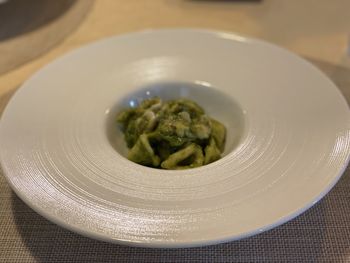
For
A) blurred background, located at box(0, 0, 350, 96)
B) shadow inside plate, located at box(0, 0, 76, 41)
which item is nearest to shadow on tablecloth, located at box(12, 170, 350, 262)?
blurred background, located at box(0, 0, 350, 96)

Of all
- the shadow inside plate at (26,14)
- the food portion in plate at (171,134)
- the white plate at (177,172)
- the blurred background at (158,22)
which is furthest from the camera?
the shadow inside plate at (26,14)

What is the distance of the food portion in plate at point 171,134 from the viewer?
854mm

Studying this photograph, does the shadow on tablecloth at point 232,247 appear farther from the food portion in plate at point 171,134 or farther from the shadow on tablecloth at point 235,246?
the food portion in plate at point 171,134

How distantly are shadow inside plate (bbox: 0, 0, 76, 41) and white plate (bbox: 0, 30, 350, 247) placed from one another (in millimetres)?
393

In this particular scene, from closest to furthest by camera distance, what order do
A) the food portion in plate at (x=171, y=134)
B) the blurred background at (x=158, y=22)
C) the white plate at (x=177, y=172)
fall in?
A: the white plate at (x=177, y=172)
the food portion in plate at (x=171, y=134)
the blurred background at (x=158, y=22)

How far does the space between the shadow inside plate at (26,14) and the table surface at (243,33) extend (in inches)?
2.1

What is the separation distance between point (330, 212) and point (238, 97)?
320mm

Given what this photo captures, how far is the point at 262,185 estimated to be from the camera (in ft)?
2.27

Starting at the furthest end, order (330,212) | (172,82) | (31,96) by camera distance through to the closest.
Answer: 1. (172,82)
2. (31,96)
3. (330,212)

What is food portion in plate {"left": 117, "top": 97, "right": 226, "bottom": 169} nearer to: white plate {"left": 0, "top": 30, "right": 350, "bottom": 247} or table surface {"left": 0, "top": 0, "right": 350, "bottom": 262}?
white plate {"left": 0, "top": 30, "right": 350, "bottom": 247}

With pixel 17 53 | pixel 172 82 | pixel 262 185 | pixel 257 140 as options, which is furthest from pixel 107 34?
pixel 262 185

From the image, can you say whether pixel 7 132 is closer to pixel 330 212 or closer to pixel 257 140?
pixel 257 140

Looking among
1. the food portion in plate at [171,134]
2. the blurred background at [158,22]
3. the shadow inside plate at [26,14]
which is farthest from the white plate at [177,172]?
the shadow inside plate at [26,14]

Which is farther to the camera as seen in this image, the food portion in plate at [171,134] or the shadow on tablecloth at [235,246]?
the food portion in plate at [171,134]
